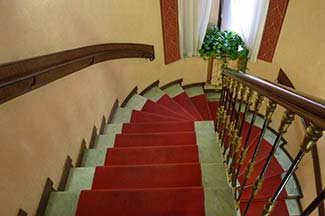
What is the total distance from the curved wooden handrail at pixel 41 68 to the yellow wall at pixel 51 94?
0.13 m

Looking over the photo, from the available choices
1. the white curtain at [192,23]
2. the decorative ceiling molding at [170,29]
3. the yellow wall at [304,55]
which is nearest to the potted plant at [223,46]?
the white curtain at [192,23]

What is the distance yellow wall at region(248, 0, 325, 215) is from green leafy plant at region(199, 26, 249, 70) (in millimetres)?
572

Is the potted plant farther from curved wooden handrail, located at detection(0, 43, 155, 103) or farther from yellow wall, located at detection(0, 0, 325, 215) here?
curved wooden handrail, located at detection(0, 43, 155, 103)

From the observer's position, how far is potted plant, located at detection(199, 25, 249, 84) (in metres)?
3.58

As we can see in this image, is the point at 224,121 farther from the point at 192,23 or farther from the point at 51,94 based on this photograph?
the point at 192,23

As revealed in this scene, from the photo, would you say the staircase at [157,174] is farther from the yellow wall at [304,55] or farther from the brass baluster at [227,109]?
the yellow wall at [304,55]

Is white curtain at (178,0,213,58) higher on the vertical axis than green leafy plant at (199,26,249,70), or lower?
higher

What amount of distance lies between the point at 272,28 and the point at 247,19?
1.27 ft

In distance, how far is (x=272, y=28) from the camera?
11.2 feet

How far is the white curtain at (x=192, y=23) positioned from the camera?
3275 millimetres

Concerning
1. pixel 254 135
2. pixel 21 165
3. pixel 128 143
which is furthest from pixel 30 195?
pixel 254 135

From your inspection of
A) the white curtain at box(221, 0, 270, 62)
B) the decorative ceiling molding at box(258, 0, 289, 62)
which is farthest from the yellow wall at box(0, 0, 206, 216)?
the decorative ceiling molding at box(258, 0, 289, 62)

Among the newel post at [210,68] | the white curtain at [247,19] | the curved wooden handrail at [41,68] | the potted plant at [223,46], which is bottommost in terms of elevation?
the newel post at [210,68]

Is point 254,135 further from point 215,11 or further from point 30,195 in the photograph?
point 30,195
